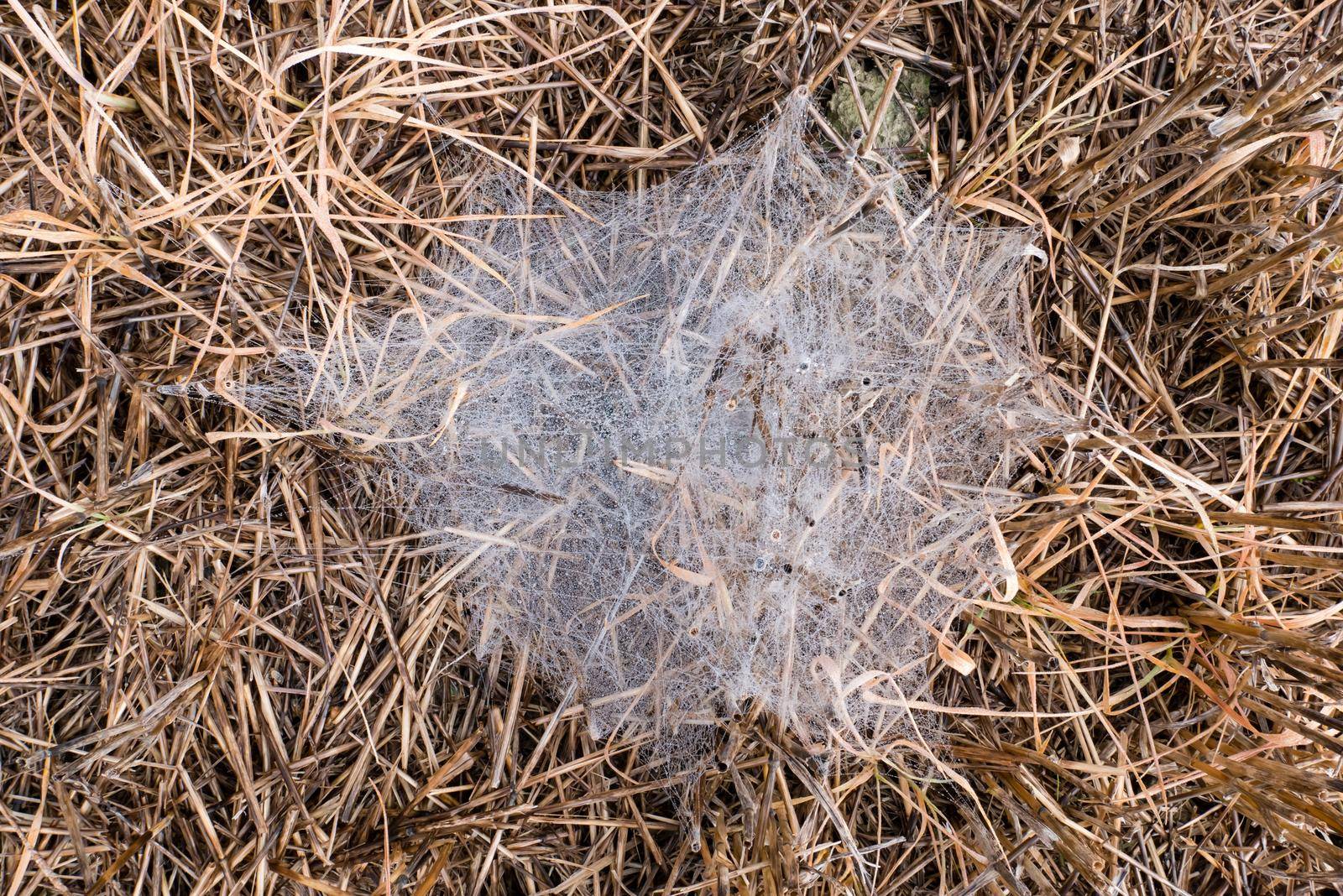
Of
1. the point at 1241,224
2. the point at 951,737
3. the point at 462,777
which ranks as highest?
the point at 1241,224

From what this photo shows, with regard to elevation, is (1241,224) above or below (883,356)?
above

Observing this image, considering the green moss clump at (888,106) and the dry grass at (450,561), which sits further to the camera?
the green moss clump at (888,106)

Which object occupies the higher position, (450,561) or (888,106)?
(888,106)

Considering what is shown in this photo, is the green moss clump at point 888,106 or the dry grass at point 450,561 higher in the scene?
the green moss clump at point 888,106

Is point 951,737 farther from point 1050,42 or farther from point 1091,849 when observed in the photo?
point 1050,42

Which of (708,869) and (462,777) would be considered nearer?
(708,869)

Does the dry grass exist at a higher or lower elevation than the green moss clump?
lower

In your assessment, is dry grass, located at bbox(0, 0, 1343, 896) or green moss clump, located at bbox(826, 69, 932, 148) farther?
green moss clump, located at bbox(826, 69, 932, 148)

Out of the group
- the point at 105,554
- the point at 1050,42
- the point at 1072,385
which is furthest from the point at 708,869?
the point at 1050,42
